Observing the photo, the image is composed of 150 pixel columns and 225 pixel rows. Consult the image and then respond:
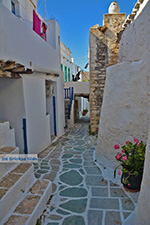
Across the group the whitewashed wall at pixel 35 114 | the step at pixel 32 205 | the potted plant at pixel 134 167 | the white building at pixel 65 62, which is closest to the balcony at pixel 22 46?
the whitewashed wall at pixel 35 114

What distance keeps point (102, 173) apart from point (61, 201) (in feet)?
5.37

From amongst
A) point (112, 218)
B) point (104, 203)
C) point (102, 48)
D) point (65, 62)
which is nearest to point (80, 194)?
point (104, 203)

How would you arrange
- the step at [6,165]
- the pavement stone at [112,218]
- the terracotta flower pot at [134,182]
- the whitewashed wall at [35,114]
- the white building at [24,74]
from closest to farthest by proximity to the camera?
the pavement stone at [112,218], the step at [6,165], the terracotta flower pot at [134,182], the white building at [24,74], the whitewashed wall at [35,114]

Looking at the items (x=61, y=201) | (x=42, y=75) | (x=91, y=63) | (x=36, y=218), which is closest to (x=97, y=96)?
(x=91, y=63)

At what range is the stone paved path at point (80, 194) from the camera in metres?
3.12

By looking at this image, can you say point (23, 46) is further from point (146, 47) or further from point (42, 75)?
point (146, 47)

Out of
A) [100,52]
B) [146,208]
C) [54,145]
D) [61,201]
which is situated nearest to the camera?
[146,208]

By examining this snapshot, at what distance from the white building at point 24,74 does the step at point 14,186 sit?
7.24 feet

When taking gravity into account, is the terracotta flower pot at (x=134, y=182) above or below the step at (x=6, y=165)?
below

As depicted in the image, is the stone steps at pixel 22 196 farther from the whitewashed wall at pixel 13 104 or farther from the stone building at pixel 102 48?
the stone building at pixel 102 48

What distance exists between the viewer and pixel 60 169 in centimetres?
521

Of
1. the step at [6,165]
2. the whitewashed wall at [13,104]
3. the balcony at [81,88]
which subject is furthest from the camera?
the balcony at [81,88]

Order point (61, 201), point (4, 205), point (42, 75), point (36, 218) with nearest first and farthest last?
point (4, 205), point (36, 218), point (61, 201), point (42, 75)

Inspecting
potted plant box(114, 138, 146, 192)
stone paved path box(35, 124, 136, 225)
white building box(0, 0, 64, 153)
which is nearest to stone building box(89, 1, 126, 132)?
white building box(0, 0, 64, 153)
